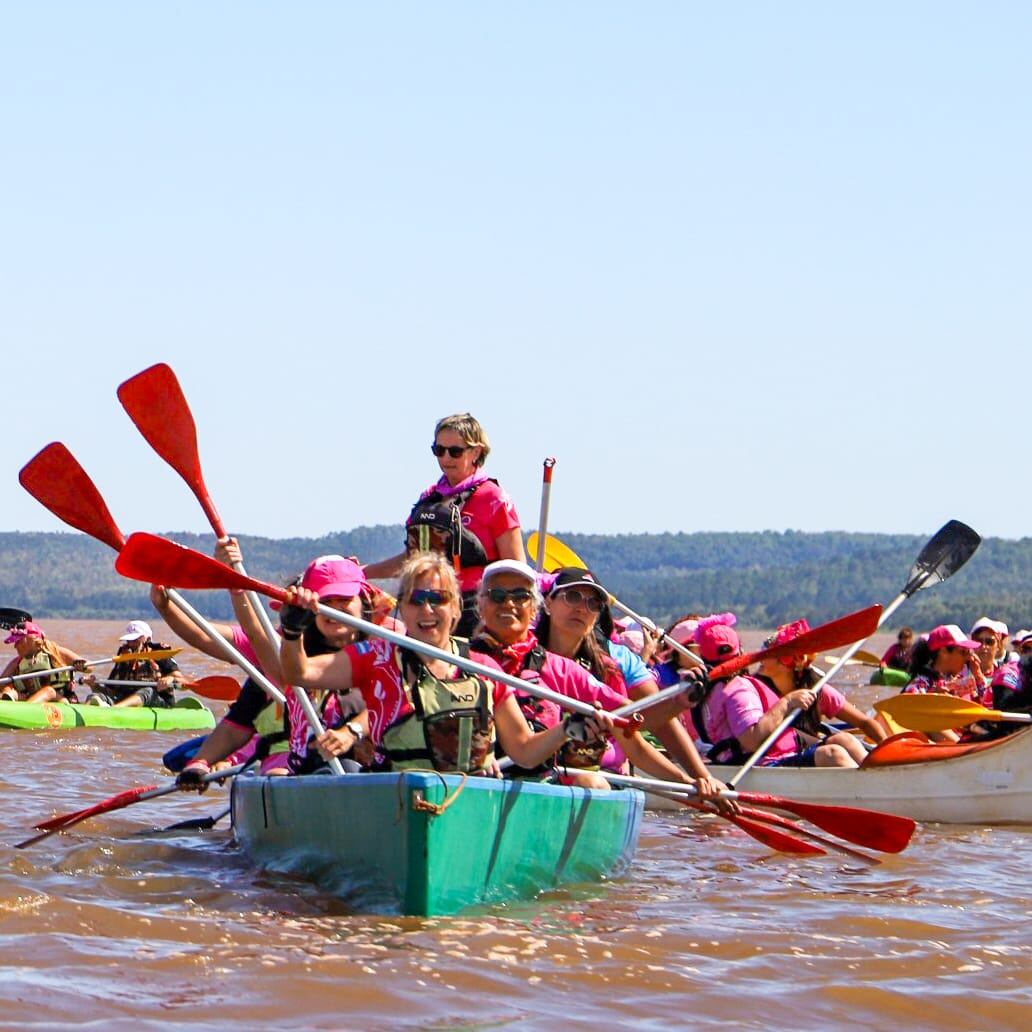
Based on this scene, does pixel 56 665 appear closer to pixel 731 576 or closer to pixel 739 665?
pixel 739 665

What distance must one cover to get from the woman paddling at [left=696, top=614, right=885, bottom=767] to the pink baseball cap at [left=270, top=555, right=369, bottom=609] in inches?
141

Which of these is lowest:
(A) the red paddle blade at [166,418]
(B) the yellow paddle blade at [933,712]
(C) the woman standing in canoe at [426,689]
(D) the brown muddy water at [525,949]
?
(D) the brown muddy water at [525,949]

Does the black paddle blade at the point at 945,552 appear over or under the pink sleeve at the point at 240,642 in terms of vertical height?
over

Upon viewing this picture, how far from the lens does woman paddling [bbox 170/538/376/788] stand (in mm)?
6926

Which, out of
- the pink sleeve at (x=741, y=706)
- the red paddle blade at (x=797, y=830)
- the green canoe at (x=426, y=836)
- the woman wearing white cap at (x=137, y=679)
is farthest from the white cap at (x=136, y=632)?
the green canoe at (x=426, y=836)

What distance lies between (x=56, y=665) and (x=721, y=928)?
38.1 ft

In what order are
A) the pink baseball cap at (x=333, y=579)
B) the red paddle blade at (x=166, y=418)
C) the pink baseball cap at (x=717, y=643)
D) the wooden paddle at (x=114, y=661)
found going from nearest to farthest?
the pink baseball cap at (x=333, y=579)
the red paddle blade at (x=166, y=418)
the pink baseball cap at (x=717, y=643)
the wooden paddle at (x=114, y=661)

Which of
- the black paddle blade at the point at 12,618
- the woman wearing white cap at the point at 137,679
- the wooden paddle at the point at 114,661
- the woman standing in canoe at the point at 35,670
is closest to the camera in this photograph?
the wooden paddle at the point at 114,661

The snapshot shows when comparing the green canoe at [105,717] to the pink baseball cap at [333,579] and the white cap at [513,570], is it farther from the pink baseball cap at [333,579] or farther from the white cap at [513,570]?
the white cap at [513,570]

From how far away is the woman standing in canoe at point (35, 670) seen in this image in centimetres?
1686

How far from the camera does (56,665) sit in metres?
17.2

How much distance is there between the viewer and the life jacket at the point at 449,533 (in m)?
8.58

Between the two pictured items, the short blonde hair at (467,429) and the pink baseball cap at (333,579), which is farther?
the short blonde hair at (467,429)

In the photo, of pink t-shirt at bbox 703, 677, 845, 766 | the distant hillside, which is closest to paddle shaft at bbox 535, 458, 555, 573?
pink t-shirt at bbox 703, 677, 845, 766
